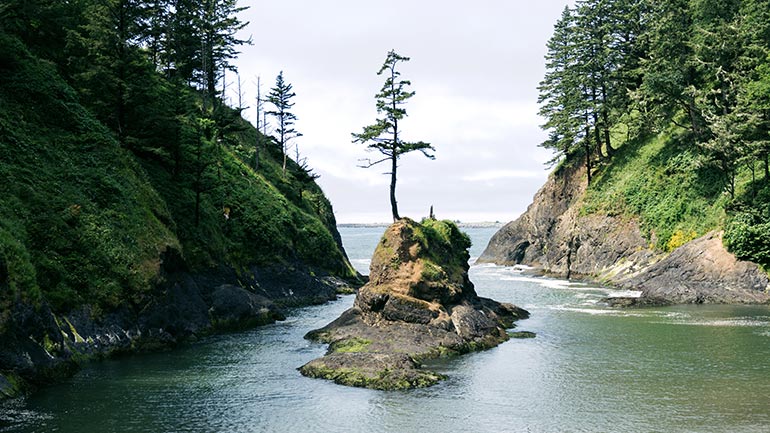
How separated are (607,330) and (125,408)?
3044cm

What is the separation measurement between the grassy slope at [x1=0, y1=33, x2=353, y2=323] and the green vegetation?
7cm

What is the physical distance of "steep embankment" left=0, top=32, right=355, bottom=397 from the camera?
2588 centimetres

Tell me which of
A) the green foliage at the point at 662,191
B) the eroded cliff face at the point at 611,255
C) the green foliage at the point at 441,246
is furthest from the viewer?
the green foliage at the point at 662,191

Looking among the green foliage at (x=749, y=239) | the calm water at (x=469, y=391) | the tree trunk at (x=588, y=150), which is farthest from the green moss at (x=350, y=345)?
the tree trunk at (x=588, y=150)

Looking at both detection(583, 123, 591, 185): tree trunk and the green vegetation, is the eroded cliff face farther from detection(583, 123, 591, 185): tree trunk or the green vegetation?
the green vegetation

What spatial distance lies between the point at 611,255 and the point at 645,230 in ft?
17.9

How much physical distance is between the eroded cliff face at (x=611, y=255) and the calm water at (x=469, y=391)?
1057 centimetres

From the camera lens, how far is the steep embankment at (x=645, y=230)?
50.1m

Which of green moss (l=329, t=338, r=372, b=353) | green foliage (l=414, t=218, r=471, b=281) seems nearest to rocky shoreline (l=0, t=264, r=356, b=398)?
green moss (l=329, t=338, r=372, b=353)

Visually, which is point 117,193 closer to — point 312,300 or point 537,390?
point 312,300

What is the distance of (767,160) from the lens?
173 feet

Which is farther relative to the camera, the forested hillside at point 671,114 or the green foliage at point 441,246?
the forested hillside at point 671,114

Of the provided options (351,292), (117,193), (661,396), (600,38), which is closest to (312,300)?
(351,292)

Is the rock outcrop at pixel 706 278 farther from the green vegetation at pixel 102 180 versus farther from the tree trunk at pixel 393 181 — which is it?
the green vegetation at pixel 102 180
